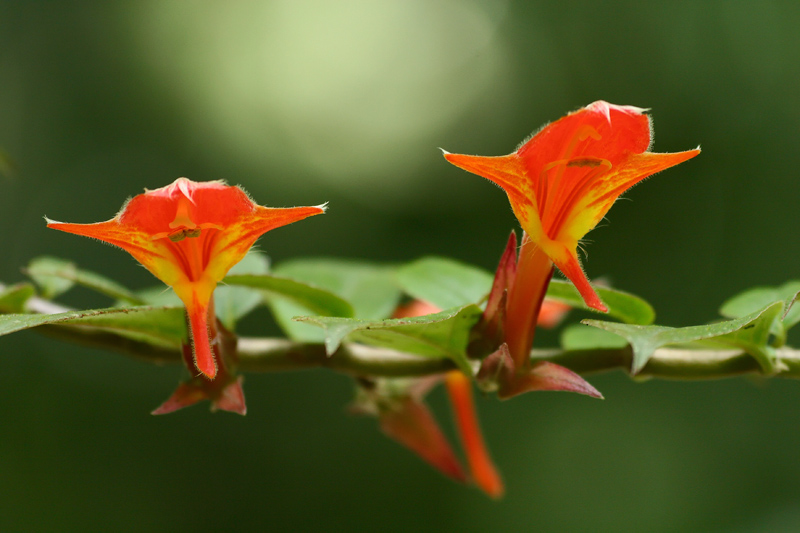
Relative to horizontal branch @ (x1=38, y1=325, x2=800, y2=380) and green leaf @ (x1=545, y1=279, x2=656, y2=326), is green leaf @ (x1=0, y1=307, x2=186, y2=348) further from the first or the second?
green leaf @ (x1=545, y1=279, x2=656, y2=326)

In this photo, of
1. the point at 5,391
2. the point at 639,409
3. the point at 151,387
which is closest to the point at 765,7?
the point at 639,409

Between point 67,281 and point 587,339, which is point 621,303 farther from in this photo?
point 67,281

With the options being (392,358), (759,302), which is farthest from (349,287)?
(759,302)

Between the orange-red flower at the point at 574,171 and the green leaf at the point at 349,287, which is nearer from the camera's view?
the orange-red flower at the point at 574,171

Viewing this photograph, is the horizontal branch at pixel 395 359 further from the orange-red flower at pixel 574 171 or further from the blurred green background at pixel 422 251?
the blurred green background at pixel 422 251

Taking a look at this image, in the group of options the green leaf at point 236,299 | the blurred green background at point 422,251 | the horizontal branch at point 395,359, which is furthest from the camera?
the blurred green background at point 422,251

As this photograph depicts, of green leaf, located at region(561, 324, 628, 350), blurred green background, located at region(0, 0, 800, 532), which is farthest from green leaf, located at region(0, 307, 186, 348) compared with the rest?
blurred green background, located at region(0, 0, 800, 532)

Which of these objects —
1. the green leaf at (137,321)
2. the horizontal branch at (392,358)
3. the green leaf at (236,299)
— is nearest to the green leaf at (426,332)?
the horizontal branch at (392,358)
